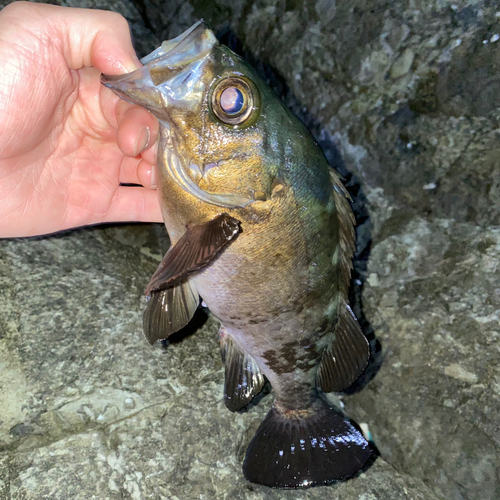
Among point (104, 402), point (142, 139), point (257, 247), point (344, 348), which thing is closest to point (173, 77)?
point (142, 139)

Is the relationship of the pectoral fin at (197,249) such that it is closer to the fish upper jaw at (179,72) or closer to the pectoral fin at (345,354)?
the fish upper jaw at (179,72)

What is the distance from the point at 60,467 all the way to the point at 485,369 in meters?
2.58

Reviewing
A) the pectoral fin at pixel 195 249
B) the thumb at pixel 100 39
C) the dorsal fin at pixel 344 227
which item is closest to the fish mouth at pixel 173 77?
the thumb at pixel 100 39

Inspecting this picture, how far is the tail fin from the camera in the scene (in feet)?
8.01

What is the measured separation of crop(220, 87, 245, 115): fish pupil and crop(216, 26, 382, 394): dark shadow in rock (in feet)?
5.02

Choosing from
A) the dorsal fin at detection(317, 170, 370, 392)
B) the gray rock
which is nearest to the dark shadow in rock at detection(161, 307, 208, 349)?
the gray rock

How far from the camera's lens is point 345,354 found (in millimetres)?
2496

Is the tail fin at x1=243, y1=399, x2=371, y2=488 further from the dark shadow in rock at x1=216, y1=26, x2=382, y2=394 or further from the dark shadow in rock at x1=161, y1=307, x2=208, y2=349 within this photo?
the dark shadow in rock at x1=161, y1=307, x2=208, y2=349

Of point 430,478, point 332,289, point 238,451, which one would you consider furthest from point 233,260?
point 430,478

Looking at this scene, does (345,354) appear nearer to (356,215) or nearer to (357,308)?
(357,308)

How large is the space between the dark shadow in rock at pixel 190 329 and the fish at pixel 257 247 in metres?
0.45

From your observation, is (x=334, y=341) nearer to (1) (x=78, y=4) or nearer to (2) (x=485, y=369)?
(2) (x=485, y=369)

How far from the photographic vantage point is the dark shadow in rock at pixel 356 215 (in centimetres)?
312

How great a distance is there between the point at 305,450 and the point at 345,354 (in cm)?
60
